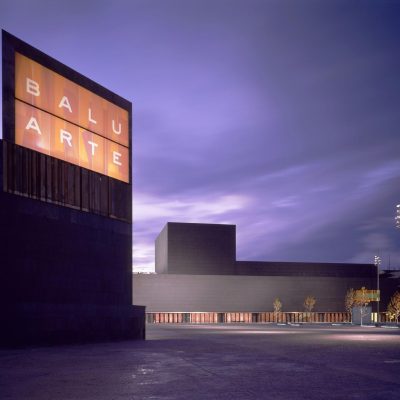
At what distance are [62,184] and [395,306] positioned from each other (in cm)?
9952

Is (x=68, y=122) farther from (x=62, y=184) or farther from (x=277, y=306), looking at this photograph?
(x=277, y=306)

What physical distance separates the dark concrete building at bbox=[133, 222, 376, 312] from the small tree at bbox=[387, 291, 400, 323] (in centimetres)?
714

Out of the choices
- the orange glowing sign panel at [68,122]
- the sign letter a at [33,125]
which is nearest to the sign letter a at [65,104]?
the orange glowing sign panel at [68,122]

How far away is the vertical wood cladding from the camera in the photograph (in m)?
34.2

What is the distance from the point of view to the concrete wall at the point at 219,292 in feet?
423

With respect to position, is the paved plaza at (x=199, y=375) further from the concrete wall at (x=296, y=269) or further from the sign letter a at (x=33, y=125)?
the concrete wall at (x=296, y=269)

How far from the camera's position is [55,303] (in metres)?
36.4

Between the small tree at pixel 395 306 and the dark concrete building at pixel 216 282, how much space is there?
7.14 meters

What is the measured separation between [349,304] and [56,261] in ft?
350

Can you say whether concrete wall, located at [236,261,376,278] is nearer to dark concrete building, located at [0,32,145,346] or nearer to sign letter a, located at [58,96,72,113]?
dark concrete building, located at [0,32,145,346]

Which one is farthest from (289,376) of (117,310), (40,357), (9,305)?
(117,310)

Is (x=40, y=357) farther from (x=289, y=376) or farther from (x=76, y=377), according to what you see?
(x=289, y=376)

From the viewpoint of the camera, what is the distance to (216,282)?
130500mm

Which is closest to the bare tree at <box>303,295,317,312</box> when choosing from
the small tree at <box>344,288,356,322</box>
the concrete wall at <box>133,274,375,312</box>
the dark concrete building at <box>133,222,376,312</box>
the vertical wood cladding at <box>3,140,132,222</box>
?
the concrete wall at <box>133,274,375,312</box>
